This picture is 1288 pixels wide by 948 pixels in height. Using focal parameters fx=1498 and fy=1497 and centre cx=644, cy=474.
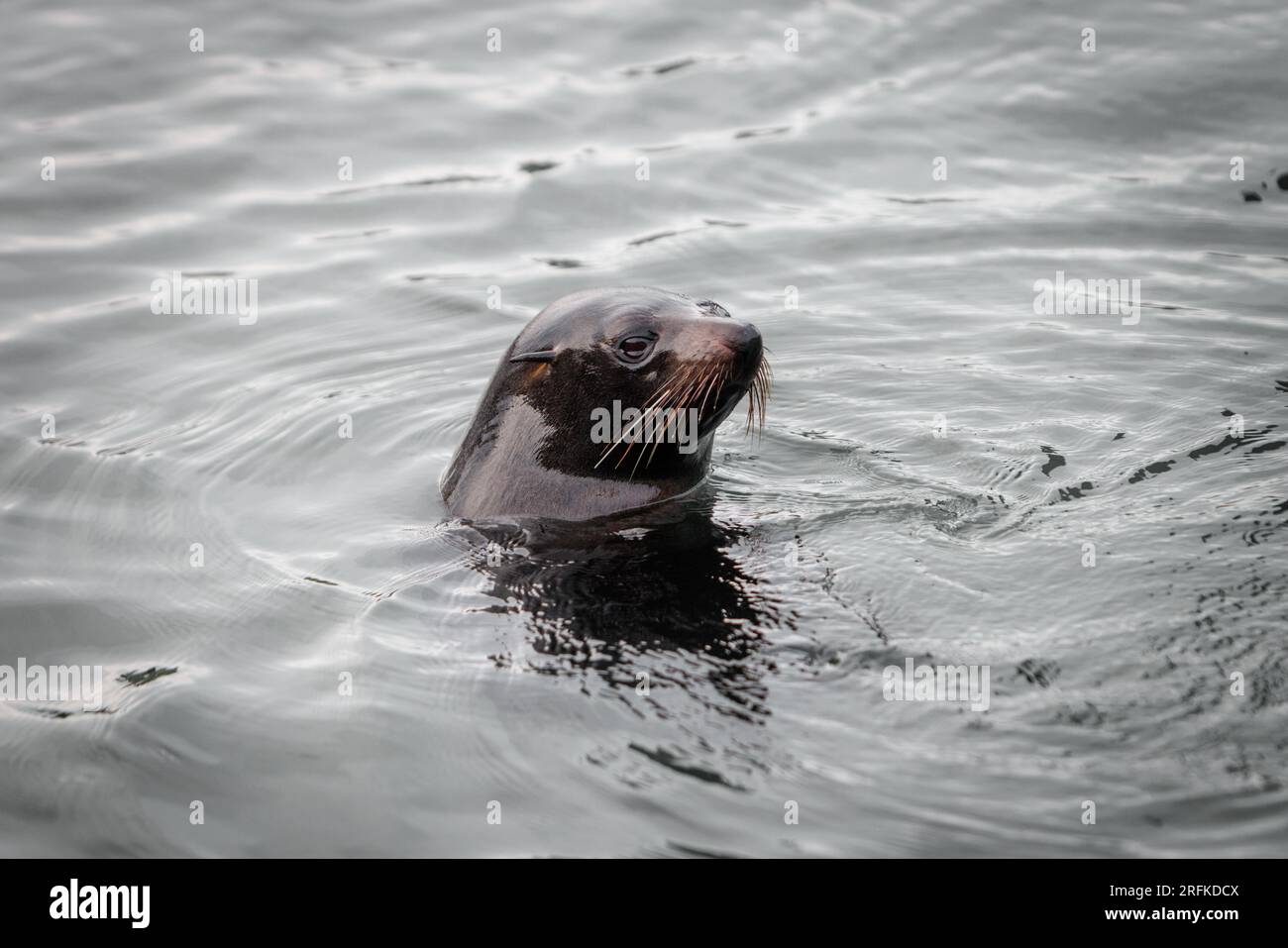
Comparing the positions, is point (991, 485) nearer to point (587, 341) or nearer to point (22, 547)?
point (587, 341)

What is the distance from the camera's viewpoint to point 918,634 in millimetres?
5680

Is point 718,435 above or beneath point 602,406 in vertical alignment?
beneath

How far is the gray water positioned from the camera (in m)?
5.01

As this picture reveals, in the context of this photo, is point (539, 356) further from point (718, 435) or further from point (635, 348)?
point (718, 435)

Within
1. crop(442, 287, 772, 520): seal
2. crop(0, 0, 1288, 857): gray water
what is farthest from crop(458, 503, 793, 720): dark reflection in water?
crop(442, 287, 772, 520): seal

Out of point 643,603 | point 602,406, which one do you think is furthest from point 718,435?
point 643,603

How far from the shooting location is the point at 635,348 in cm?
684

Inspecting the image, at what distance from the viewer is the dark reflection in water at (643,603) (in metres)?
5.57

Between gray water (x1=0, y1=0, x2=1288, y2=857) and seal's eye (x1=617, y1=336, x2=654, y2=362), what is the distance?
82 centimetres

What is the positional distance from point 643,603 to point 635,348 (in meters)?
1.30

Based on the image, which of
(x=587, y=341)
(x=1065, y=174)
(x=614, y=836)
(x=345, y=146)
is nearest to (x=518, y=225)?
(x=345, y=146)

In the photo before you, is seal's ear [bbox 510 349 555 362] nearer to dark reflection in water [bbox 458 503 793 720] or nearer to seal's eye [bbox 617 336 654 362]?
seal's eye [bbox 617 336 654 362]

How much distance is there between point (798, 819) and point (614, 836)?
0.58 m
